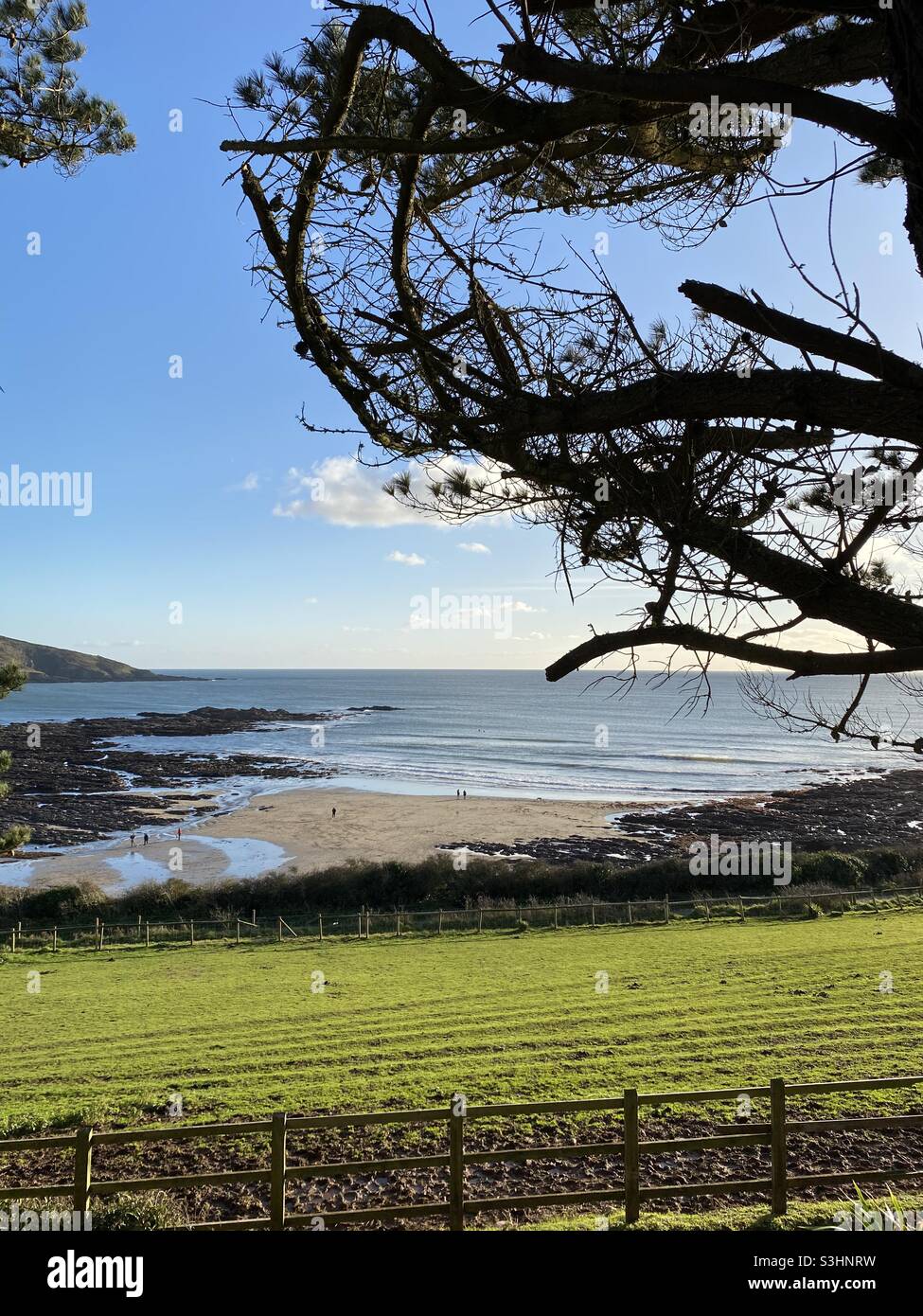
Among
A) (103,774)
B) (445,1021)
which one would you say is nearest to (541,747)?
(103,774)

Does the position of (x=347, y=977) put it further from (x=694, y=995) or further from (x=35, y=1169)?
(x=35, y=1169)

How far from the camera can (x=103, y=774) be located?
203ft

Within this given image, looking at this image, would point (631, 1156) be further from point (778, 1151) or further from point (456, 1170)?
point (456, 1170)

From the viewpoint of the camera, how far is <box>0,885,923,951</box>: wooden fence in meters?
23.8

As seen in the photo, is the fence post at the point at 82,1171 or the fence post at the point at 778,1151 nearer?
the fence post at the point at 82,1171

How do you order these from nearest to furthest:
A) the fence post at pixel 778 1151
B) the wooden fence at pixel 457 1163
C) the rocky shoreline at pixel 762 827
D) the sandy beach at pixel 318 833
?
the wooden fence at pixel 457 1163 → the fence post at pixel 778 1151 → the sandy beach at pixel 318 833 → the rocky shoreline at pixel 762 827

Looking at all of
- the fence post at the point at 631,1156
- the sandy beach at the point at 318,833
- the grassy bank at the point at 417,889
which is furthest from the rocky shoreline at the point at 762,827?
the fence post at the point at 631,1156

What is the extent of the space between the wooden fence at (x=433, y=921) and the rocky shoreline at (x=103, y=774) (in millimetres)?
7900

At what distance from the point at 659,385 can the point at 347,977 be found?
17726 millimetres

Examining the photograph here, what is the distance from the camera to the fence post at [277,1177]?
660 cm

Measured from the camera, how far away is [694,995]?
51.3 ft

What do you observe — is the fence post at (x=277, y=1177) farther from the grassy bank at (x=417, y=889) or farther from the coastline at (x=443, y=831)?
the coastline at (x=443, y=831)

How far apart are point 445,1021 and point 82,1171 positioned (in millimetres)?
8477

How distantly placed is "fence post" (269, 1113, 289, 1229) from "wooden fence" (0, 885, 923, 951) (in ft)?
56.9
